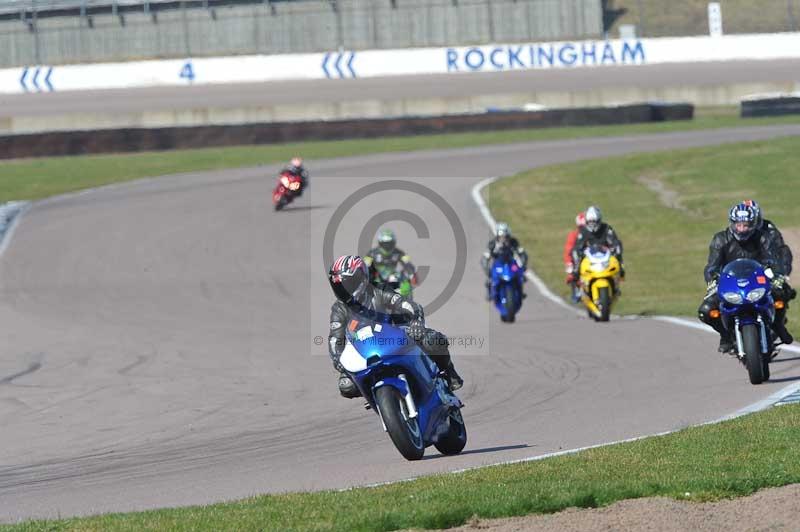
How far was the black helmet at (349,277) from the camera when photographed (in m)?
9.54

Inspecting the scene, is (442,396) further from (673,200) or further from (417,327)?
(673,200)

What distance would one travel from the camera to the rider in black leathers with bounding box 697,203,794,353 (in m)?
12.7

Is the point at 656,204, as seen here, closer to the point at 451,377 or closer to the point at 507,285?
the point at 507,285

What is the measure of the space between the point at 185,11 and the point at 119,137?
1902cm

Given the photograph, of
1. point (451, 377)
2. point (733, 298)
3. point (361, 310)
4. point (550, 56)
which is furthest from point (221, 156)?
point (361, 310)

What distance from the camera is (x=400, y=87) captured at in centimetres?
5619

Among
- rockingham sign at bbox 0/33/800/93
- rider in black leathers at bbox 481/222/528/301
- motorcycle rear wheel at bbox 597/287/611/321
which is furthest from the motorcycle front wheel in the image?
rockingham sign at bbox 0/33/800/93

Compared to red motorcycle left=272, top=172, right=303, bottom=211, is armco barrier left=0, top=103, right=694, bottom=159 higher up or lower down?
higher up

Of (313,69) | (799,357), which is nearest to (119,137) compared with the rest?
(313,69)

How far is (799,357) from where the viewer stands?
14164mm

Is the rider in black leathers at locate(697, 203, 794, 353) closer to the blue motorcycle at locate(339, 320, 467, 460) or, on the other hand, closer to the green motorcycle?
the blue motorcycle at locate(339, 320, 467, 460)

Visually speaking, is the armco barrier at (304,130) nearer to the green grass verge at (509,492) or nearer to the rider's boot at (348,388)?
the rider's boot at (348,388)

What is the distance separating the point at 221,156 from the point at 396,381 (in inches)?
1420

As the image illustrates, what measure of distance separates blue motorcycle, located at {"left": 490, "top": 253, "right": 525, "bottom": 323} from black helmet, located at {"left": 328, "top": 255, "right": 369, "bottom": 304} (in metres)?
10.4
